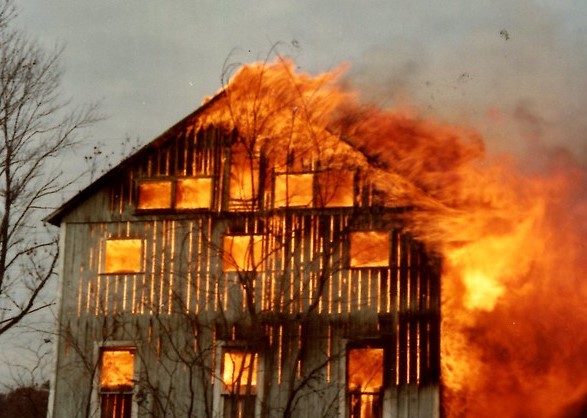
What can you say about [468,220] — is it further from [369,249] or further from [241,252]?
[241,252]

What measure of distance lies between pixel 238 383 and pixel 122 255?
488cm

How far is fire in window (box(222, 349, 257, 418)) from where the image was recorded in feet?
72.3

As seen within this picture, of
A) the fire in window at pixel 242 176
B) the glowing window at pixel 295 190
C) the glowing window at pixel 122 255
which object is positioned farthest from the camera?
the glowing window at pixel 122 255

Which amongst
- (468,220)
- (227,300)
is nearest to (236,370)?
(227,300)

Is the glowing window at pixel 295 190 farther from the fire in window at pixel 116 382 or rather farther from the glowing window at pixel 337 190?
the fire in window at pixel 116 382

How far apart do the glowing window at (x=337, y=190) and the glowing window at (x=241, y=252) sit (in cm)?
177

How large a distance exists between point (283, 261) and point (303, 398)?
3132 millimetres

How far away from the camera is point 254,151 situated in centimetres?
2383

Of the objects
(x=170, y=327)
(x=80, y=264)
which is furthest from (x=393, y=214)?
(x=80, y=264)

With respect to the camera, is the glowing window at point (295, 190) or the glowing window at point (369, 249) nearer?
Result: the glowing window at point (369, 249)

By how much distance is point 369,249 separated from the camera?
905 inches

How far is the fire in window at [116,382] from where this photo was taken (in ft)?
78.3

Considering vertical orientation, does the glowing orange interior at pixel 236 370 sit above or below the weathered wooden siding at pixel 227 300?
below

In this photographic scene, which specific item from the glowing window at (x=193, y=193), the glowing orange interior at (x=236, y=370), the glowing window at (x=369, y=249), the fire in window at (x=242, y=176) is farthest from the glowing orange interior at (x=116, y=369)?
the glowing window at (x=369, y=249)
